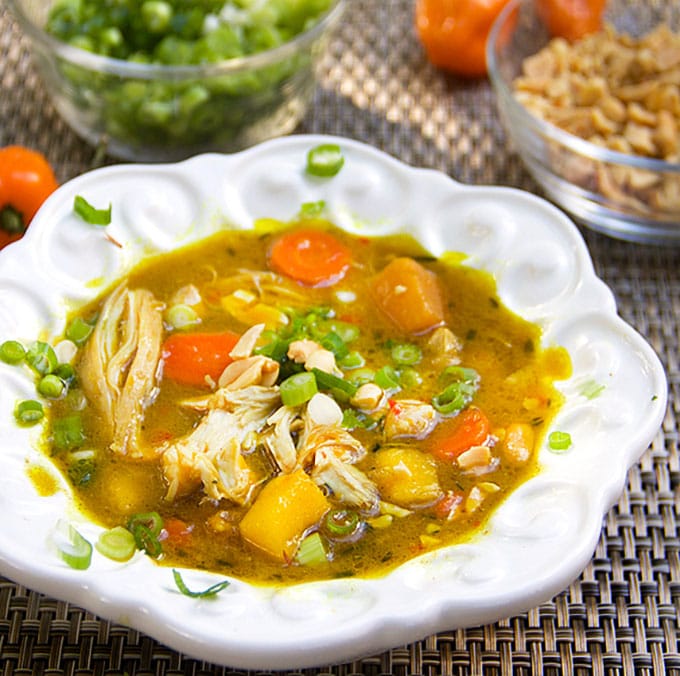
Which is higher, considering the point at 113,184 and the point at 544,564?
the point at 113,184

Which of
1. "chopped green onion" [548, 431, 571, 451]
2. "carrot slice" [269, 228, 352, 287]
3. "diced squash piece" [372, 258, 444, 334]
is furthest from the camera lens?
"carrot slice" [269, 228, 352, 287]

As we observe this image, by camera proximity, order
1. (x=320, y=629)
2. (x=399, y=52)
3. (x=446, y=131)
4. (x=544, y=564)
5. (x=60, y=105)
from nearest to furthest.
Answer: (x=320, y=629), (x=544, y=564), (x=60, y=105), (x=446, y=131), (x=399, y=52)

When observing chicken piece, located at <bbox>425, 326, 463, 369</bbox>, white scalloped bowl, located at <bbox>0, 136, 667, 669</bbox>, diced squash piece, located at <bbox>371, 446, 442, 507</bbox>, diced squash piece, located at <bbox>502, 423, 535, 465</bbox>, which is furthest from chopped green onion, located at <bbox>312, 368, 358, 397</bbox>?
white scalloped bowl, located at <bbox>0, 136, 667, 669</bbox>

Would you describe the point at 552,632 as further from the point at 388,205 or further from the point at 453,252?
the point at 388,205

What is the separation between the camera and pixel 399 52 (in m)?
5.44

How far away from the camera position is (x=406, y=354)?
11.0 feet

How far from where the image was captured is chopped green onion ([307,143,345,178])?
12.4 feet

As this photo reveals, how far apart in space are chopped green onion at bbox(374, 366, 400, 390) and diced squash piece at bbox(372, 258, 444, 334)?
0.24 meters

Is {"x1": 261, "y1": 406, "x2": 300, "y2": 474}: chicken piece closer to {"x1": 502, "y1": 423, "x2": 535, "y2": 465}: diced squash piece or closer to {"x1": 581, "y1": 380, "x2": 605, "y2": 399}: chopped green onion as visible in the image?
{"x1": 502, "y1": 423, "x2": 535, "y2": 465}: diced squash piece

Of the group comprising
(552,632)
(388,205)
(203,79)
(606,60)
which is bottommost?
(552,632)

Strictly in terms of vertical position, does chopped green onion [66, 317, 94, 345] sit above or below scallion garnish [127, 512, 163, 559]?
above

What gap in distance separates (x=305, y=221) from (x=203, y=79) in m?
0.87

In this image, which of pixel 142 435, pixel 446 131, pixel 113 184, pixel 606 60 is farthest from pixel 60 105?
pixel 606 60

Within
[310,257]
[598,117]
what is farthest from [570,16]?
[310,257]
